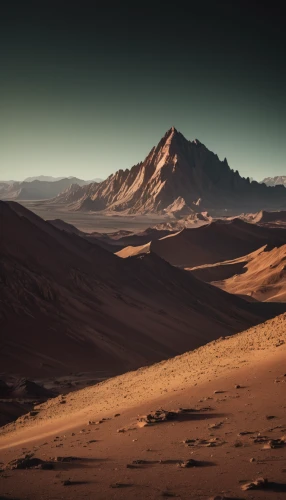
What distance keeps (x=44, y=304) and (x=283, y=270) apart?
1836 inches

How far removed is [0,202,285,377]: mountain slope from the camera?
2894cm

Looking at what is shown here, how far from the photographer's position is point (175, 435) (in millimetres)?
9609

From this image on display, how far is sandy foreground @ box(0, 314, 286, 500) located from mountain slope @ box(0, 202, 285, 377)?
1186 centimetres

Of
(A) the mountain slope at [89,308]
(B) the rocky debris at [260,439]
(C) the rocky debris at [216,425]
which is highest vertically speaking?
(B) the rocky debris at [260,439]

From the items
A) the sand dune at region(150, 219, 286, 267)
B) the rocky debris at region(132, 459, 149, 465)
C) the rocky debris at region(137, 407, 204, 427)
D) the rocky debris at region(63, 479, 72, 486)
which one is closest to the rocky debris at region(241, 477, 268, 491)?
the rocky debris at region(132, 459, 149, 465)

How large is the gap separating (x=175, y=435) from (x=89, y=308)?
2681 centimetres

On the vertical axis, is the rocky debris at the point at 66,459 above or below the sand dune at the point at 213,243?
below

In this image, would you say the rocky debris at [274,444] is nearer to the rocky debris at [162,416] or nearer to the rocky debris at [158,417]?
the rocky debris at [162,416]

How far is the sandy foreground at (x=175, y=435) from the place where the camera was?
7102 millimetres

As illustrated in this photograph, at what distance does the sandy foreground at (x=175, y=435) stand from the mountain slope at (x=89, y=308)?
1186 cm

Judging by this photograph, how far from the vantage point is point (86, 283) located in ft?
130

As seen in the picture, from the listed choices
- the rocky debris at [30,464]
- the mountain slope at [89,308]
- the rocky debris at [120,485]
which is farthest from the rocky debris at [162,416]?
the mountain slope at [89,308]

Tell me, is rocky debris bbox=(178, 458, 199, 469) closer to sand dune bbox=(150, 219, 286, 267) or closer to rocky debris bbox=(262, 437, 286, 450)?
rocky debris bbox=(262, 437, 286, 450)

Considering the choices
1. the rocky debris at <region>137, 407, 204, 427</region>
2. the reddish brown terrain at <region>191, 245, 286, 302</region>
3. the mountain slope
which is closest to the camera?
the rocky debris at <region>137, 407, 204, 427</region>
